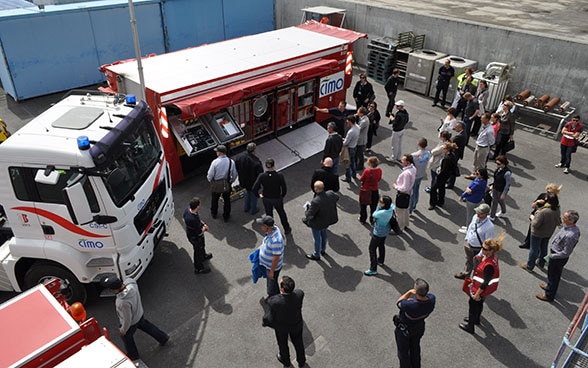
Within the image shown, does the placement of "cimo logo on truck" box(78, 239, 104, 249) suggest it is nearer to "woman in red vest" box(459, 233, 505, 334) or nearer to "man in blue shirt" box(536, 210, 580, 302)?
"woman in red vest" box(459, 233, 505, 334)

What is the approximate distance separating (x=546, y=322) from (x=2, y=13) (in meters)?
17.7

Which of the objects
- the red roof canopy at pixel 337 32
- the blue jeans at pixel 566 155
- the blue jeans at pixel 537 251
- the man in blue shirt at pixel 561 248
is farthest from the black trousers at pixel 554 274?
the red roof canopy at pixel 337 32

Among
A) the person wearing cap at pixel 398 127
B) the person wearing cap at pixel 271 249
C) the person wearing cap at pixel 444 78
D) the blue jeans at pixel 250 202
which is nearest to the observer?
the person wearing cap at pixel 271 249

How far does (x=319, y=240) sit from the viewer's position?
27.8ft

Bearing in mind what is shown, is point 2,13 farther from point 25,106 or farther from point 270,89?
point 270,89

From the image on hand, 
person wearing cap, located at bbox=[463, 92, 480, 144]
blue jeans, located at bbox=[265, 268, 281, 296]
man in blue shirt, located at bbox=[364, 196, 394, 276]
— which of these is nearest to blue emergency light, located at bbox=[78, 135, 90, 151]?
blue jeans, located at bbox=[265, 268, 281, 296]

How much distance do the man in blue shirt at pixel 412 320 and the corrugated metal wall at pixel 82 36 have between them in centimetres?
1530

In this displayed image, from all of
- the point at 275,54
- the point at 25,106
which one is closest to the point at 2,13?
the point at 25,106

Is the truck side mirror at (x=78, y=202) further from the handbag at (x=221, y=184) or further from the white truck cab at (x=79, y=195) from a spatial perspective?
the handbag at (x=221, y=184)

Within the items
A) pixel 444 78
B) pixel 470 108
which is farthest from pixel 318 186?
pixel 444 78

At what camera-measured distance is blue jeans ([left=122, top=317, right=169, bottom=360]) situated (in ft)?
20.7

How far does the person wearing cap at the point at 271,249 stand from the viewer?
674 centimetres

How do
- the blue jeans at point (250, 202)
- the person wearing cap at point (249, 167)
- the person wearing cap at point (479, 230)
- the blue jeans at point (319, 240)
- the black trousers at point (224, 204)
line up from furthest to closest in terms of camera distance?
the blue jeans at point (250, 202)
the black trousers at point (224, 204)
the person wearing cap at point (249, 167)
the blue jeans at point (319, 240)
the person wearing cap at point (479, 230)

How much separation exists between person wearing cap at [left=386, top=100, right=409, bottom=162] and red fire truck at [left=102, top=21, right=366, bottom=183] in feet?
8.15
